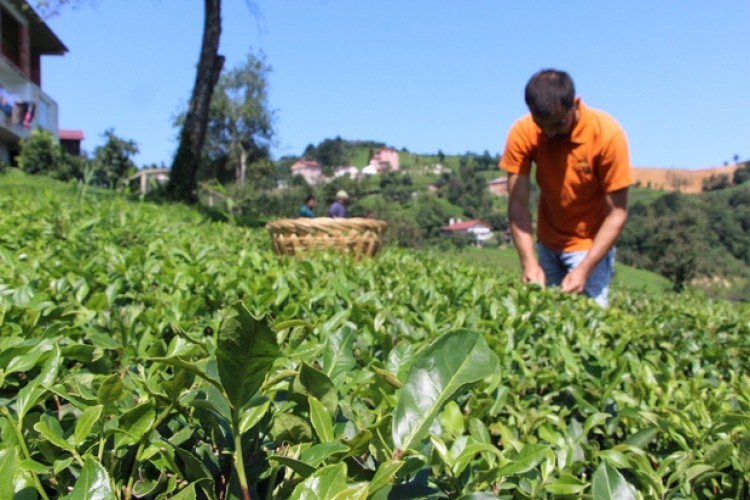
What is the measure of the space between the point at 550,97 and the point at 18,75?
37.8 metres

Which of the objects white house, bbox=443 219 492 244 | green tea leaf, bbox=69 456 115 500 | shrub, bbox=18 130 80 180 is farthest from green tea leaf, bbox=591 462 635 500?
white house, bbox=443 219 492 244

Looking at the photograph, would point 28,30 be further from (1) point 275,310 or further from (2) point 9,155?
(1) point 275,310

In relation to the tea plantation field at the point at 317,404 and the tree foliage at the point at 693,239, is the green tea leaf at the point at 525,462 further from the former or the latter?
the tree foliage at the point at 693,239

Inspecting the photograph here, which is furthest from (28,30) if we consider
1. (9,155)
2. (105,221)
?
(105,221)

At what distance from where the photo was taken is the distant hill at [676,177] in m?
73.1

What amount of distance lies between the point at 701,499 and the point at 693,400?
0.44 meters

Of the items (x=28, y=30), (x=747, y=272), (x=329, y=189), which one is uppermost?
(x=28, y=30)

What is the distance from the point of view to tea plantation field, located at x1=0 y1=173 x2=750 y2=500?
0.76 meters

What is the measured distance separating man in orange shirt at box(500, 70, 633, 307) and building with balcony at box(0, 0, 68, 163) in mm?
34505

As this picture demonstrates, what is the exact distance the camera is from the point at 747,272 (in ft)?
154

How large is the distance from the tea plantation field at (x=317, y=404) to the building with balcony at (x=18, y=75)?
1433 inches

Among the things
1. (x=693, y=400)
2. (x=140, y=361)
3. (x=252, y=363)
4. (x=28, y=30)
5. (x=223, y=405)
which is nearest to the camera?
(x=252, y=363)

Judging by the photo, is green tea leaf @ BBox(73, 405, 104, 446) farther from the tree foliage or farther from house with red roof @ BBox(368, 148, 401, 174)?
house with red roof @ BBox(368, 148, 401, 174)

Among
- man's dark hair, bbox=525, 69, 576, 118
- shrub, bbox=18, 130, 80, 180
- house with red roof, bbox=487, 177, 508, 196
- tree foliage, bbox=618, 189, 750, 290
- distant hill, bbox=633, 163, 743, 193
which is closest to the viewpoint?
man's dark hair, bbox=525, 69, 576, 118
